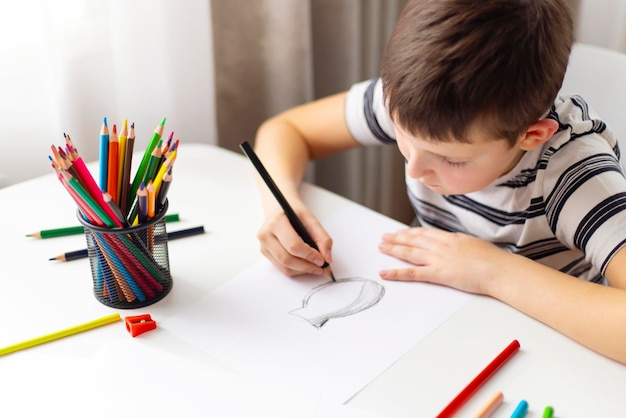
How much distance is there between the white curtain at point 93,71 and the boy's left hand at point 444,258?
0.44m

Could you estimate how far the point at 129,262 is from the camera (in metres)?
0.69

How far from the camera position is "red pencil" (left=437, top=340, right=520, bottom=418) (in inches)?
23.7

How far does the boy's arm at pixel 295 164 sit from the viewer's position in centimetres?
78

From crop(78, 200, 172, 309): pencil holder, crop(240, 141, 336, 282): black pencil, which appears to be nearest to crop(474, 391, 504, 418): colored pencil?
crop(240, 141, 336, 282): black pencil

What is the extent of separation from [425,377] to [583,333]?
0.55 ft

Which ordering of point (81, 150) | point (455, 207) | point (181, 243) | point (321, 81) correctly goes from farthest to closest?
1. point (321, 81)
2. point (81, 150)
3. point (455, 207)
4. point (181, 243)

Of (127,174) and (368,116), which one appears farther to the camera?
(368,116)

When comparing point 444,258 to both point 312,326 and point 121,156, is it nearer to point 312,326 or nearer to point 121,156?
point 312,326

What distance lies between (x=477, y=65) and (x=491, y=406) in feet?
0.99

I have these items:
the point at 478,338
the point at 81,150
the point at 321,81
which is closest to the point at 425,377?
the point at 478,338

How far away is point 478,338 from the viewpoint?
69 cm

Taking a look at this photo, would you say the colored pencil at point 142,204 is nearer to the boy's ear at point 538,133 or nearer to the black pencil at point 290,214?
the black pencil at point 290,214

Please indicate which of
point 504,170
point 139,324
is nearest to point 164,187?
point 139,324

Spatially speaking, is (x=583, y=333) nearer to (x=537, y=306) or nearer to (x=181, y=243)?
(x=537, y=306)
